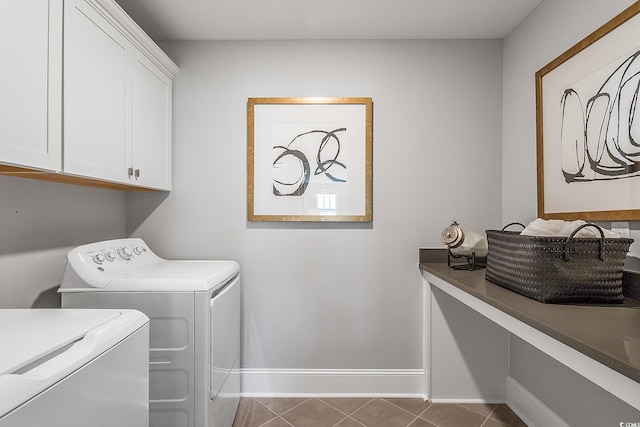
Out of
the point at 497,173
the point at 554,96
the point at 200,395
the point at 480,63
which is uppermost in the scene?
the point at 480,63

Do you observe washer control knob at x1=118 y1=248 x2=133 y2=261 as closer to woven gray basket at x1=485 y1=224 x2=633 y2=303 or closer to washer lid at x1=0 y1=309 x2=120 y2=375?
washer lid at x1=0 y1=309 x2=120 y2=375

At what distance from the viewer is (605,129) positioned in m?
1.43

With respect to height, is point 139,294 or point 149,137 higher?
point 149,137

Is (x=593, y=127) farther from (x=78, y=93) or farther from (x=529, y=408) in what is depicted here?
(x=78, y=93)

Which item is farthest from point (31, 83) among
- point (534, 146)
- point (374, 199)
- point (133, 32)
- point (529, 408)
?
point (529, 408)

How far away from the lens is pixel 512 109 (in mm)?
2170

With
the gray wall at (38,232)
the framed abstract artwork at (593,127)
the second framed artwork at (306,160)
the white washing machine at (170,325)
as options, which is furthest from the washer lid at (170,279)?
the framed abstract artwork at (593,127)

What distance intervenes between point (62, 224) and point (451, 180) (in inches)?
89.9

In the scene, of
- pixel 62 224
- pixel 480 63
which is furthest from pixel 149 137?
pixel 480 63

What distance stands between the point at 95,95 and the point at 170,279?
87cm

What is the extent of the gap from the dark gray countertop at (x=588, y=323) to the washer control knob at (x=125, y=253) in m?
1.74

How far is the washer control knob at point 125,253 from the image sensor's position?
183 centimetres

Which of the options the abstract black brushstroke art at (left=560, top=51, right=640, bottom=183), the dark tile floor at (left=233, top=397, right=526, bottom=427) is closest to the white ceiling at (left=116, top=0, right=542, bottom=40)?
the abstract black brushstroke art at (left=560, top=51, right=640, bottom=183)

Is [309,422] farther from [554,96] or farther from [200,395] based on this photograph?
[554,96]
